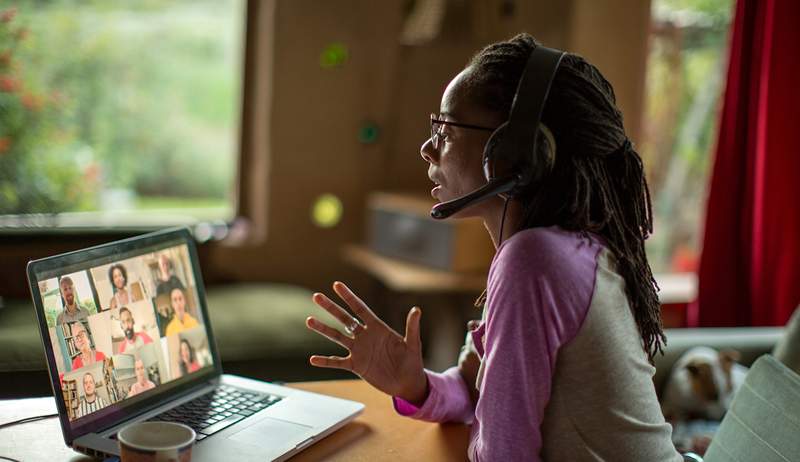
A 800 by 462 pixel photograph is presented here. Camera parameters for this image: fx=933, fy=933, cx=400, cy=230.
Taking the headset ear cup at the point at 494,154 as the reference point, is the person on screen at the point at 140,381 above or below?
below

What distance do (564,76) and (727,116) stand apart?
2.06m

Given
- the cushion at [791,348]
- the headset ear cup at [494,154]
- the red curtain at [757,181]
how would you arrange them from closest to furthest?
the headset ear cup at [494,154] < the cushion at [791,348] < the red curtain at [757,181]

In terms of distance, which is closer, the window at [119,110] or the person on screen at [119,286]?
the person on screen at [119,286]

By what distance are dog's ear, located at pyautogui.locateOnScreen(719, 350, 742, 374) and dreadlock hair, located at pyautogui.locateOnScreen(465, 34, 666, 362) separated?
53.7 inches

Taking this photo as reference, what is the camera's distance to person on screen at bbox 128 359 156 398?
4.25 feet

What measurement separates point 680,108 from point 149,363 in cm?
269

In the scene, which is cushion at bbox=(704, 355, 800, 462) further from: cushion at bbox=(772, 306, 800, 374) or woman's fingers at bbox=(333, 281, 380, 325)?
cushion at bbox=(772, 306, 800, 374)

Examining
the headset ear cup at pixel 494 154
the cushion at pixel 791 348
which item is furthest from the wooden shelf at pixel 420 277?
the headset ear cup at pixel 494 154

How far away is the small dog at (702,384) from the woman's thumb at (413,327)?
1335 millimetres

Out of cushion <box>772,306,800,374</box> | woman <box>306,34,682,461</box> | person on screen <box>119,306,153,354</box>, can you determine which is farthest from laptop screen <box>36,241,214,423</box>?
cushion <box>772,306,800,374</box>

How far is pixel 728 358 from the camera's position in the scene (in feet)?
8.22

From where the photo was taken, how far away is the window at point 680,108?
347cm

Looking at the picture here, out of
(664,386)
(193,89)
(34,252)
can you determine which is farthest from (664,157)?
(34,252)

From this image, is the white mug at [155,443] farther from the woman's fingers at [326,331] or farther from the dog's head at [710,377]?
the dog's head at [710,377]
